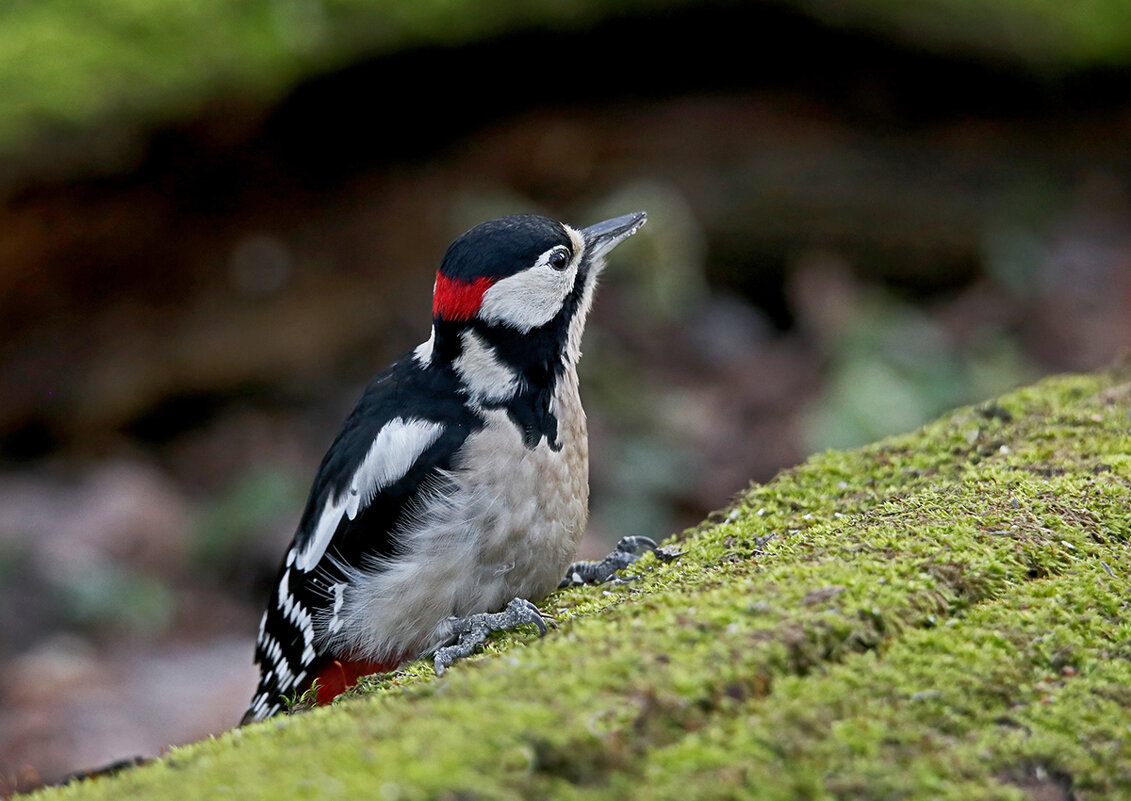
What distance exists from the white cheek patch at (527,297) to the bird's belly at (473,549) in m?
0.34

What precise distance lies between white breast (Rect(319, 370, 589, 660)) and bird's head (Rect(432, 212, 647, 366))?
0.32 meters

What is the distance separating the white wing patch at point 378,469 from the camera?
2.85 meters

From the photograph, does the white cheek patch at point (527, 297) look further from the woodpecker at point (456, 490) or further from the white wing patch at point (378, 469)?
the white wing patch at point (378, 469)

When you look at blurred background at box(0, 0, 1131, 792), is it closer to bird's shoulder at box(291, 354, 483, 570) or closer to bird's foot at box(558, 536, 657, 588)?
bird's shoulder at box(291, 354, 483, 570)

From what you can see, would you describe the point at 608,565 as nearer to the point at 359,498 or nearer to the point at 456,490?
the point at 456,490

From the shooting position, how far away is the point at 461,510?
8.87 ft

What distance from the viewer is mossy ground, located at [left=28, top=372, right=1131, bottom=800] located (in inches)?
56.3

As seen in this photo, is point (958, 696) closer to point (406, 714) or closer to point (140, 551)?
point (406, 714)

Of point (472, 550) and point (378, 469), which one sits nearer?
point (472, 550)

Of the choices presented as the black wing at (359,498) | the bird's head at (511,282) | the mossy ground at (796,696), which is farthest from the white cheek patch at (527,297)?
the mossy ground at (796,696)

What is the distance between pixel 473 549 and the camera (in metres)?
2.68

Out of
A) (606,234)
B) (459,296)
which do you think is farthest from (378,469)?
(606,234)

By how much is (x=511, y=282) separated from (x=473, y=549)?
29.4 inches

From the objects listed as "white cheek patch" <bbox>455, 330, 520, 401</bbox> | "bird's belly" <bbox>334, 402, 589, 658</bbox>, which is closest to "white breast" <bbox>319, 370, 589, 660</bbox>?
"bird's belly" <bbox>334, 402, 589, 658</bbox>
